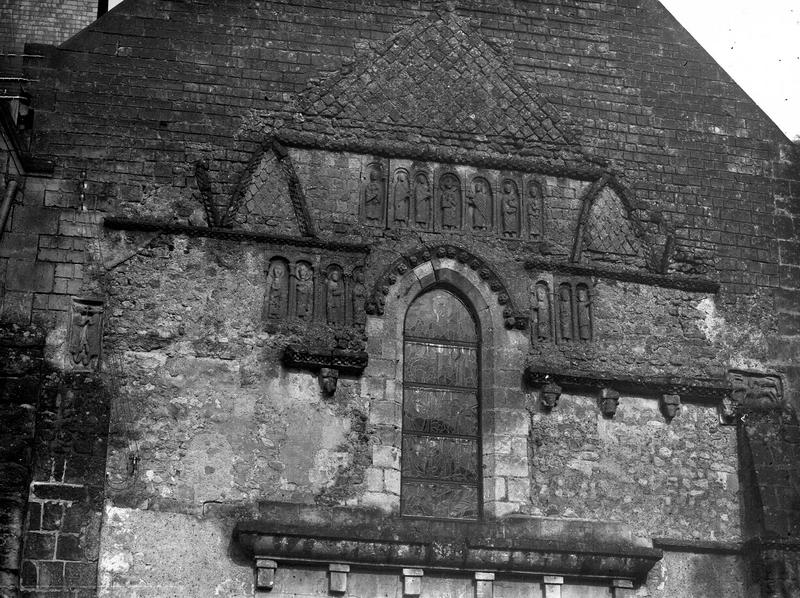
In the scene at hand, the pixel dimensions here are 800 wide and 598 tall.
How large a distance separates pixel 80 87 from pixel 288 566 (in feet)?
17.6

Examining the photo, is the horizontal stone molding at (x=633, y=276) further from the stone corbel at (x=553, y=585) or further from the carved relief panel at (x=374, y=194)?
the stone corbel at (x=553, y=585)

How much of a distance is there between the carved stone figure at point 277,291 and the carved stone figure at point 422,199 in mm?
1524

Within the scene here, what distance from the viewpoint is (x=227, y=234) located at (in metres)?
14.2

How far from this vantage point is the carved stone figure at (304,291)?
14.1m

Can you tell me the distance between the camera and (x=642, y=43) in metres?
16.0

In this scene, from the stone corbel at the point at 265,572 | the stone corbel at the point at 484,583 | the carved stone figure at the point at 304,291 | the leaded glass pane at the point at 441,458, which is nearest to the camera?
the stone corbel at the point at 265,572

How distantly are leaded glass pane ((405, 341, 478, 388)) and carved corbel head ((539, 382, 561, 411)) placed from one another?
2.29ft

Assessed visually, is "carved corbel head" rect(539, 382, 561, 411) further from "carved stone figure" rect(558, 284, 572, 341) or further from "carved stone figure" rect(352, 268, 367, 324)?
"carved stone figure" rect(352, 268, 367, 324)

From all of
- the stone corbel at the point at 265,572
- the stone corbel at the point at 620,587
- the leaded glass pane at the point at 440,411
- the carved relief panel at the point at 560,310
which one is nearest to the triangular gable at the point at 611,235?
the carved relief panel at the point at 560,310

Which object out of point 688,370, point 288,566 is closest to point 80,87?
point 288,566

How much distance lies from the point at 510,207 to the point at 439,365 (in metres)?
1.89

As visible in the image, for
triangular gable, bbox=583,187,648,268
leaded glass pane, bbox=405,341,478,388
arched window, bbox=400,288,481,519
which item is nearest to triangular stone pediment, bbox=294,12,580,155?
triangular gable, bbox=583,187,648,268

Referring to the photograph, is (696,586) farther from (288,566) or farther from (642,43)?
(642,43)

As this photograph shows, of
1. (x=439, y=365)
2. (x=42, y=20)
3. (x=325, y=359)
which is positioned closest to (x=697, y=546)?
(x=439, y=365)
